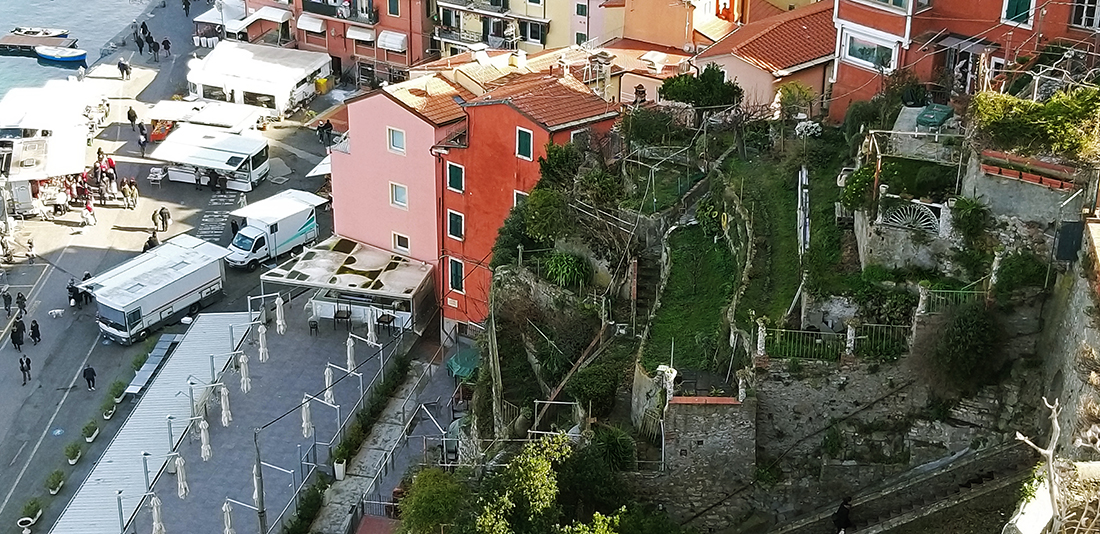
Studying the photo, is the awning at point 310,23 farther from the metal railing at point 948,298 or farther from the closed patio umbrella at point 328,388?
the metal railing at point 948,298

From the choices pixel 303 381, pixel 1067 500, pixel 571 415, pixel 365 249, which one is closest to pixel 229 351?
pixel 303 381

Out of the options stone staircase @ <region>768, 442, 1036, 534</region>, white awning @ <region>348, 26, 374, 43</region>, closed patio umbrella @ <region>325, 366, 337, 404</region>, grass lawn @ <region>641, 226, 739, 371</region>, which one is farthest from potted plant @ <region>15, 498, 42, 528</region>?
white awning @ <region>348, 26, 374, 43</region>

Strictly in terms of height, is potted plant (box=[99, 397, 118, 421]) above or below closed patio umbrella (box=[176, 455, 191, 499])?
below

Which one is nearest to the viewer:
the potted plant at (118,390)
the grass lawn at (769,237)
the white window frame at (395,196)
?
the grass lawn at (769,237)

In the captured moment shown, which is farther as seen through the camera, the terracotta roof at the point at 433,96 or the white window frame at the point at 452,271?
the white window frame at the point at 452,271

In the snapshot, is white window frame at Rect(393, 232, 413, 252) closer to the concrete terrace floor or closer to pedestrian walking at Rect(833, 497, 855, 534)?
the concrete terrace floor

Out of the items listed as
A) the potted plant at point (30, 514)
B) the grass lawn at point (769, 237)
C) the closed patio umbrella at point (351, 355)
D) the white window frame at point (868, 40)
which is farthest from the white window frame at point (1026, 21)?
the potted plant at point (30, 514)

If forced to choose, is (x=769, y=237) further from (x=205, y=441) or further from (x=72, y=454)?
(x=72, y=454)

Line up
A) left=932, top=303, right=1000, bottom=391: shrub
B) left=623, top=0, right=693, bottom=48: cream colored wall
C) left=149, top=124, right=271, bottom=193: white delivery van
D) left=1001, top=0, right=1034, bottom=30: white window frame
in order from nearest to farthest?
left=932, top=303, right=1000, bottom=391: shrub, left=1001, top=0, right=1034, bottom=30: white window frame, left=623, top=0, right=693, bottom=48: cream colored wall, left=149, top=124, right=271, bottom=193: white delivery van
